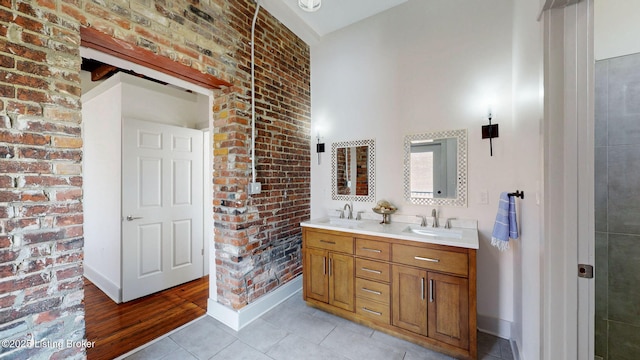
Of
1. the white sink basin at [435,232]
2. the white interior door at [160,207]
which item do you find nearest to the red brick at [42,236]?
the white interior door at [160,207]

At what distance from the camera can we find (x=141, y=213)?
271 centimetres

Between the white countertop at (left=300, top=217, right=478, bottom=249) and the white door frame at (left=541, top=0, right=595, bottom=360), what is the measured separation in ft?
2.26

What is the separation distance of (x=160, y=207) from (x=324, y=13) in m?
2.98

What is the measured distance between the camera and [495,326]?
2.03 m

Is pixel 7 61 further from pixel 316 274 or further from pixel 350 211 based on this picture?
pixel 350 211

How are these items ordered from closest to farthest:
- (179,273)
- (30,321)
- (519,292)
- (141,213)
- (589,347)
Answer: (589,347)
(30,321)
(519,292)
(141,213)
(179,273)

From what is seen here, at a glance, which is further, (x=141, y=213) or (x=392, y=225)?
(x=141, y=213)

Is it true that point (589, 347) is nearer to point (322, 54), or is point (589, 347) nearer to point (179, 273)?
point (322, 54)

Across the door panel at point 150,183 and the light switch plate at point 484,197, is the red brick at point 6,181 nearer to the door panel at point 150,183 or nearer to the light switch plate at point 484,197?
the door panel at point 150,183

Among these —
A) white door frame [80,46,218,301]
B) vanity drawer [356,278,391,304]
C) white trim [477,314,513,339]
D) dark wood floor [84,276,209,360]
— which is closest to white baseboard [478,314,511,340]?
white trim [477,314,513,339]

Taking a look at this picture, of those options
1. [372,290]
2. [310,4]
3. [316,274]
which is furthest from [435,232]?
[310,4]

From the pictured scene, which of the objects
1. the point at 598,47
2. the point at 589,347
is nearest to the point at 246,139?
the point at 589,347

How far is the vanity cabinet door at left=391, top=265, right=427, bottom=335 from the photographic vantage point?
1.84 metres

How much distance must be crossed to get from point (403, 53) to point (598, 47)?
4.63 ft
